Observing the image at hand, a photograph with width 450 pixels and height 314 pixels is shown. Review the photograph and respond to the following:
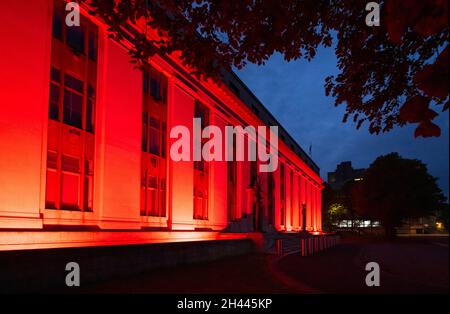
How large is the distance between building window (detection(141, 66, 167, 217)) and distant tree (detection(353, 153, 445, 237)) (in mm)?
40430

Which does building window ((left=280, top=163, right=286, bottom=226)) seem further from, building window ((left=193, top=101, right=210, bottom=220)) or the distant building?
the distant building

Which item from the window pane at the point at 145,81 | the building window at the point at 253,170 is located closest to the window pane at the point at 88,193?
the window pane at the point at 145,81

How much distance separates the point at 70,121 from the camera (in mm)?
15953

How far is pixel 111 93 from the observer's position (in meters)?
17.9

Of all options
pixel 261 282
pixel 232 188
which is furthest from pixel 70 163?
pixel 232 188

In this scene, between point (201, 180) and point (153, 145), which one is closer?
point (153, 145)

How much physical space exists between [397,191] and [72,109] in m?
47.8

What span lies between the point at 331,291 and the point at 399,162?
50.0 meters

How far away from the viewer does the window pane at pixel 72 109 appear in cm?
1577

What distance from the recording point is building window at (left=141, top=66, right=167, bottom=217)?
68.3 feet

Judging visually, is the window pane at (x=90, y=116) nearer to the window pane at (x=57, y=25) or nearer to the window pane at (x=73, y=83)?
the window pane at (x=73, y=83)

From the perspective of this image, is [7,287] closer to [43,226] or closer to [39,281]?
[39,281]

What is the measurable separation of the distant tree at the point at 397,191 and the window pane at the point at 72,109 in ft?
154

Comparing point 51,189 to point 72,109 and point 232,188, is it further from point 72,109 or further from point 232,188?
point 232,188
